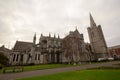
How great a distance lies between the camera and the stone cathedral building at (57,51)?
40.5 m

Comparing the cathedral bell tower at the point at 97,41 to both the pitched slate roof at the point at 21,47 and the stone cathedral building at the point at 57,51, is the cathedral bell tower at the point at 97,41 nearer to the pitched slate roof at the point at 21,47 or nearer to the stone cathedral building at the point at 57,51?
the stone cathedral building at the point at 57,51

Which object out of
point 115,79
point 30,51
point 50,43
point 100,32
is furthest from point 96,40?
point 115,79

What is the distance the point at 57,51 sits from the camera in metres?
53.6

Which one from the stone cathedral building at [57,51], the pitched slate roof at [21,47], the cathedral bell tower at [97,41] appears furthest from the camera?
the cathedral bell tower at [97,41]

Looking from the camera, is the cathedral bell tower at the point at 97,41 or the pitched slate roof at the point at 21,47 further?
the cathedral bell tower at the point at 97,41

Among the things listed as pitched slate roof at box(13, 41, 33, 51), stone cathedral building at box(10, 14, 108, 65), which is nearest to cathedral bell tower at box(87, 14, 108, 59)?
stone cathedral building at box(10, 14, 108, 65)

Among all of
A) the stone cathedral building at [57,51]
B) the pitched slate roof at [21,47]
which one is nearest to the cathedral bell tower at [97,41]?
the stone cathedral building at [57,51]

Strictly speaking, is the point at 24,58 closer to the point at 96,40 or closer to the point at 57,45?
the point at 57,45

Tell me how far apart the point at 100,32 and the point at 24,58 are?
2513 inches

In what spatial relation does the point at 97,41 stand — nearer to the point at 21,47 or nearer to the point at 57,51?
the point at 57,51

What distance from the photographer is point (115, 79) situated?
8266 millimetres

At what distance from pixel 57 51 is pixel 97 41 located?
38.4 meters

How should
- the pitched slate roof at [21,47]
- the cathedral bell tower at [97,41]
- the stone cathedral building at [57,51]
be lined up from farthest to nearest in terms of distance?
1. the cathedral bell tower at [97,41]
2. the pitched slate roof at [21,47]
3. the stone cathedral building at [57,51]

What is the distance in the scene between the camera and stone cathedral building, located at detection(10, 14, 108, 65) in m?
40.5
